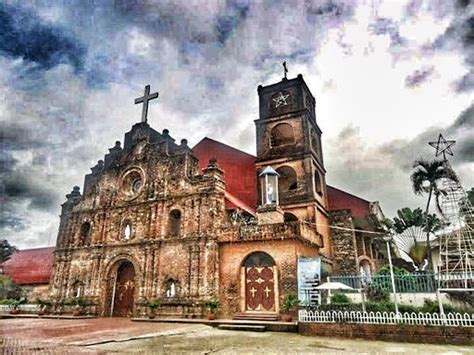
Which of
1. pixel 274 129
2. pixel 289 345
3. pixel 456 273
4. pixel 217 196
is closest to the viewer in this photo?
pixel 289 345

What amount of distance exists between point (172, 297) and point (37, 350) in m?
10.5

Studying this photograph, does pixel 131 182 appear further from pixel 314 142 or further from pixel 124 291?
pixel 314 142

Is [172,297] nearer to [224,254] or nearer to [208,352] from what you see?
[224,254]

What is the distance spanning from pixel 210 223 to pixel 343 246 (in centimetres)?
1009

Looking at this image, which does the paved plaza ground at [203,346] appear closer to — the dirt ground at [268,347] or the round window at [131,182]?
the dirt ground at [268,347]

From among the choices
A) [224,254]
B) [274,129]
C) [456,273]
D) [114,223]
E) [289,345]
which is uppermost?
[274,129]

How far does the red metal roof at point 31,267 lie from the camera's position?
25.5m

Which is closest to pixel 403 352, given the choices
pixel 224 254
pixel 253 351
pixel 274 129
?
pixel 253 351

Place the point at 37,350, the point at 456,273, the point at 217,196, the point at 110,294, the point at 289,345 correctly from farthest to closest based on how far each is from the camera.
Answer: the point at 110,294
the point at 217,196
the point at 456,273
the point at 289,345
the point at 37,350

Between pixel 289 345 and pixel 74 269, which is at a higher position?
pixel 74 269

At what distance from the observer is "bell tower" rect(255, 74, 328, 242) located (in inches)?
858

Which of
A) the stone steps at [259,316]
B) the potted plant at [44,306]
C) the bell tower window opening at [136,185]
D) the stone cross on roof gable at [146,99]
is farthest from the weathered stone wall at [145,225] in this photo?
the stone steps at [259,316]

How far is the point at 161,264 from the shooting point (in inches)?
730

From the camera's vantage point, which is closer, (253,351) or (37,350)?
(37,350)
